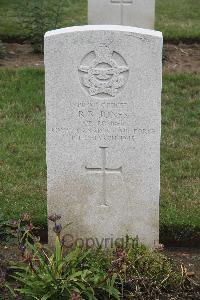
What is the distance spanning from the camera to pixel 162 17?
12133 millimetres

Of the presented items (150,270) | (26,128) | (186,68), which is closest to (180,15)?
(186,68)

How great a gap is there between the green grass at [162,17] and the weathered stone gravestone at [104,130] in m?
5.92

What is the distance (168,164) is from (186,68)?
308 centimetres

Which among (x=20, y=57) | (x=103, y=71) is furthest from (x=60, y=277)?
(x=20, y=57)

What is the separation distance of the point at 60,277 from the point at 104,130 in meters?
0.99

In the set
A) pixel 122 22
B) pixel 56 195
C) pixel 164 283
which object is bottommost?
pixel 164 283

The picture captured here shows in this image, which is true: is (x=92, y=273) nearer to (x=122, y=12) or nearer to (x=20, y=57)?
(x=122, y=12)

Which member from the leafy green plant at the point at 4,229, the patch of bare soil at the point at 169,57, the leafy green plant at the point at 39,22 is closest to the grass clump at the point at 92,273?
the leafy green plant at the point at 4,229

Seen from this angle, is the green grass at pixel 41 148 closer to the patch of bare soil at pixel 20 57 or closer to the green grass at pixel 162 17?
the patch of bare soil at pixel 20 57

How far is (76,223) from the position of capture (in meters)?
5.13

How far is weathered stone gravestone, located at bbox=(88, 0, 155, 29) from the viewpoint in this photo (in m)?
9.31

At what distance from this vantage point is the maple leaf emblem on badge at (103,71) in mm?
4742

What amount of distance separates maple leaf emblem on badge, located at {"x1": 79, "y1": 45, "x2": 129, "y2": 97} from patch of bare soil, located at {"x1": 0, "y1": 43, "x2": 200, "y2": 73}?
15.1 feet

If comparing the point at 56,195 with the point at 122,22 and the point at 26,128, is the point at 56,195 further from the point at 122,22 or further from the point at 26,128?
the point at 122,22
